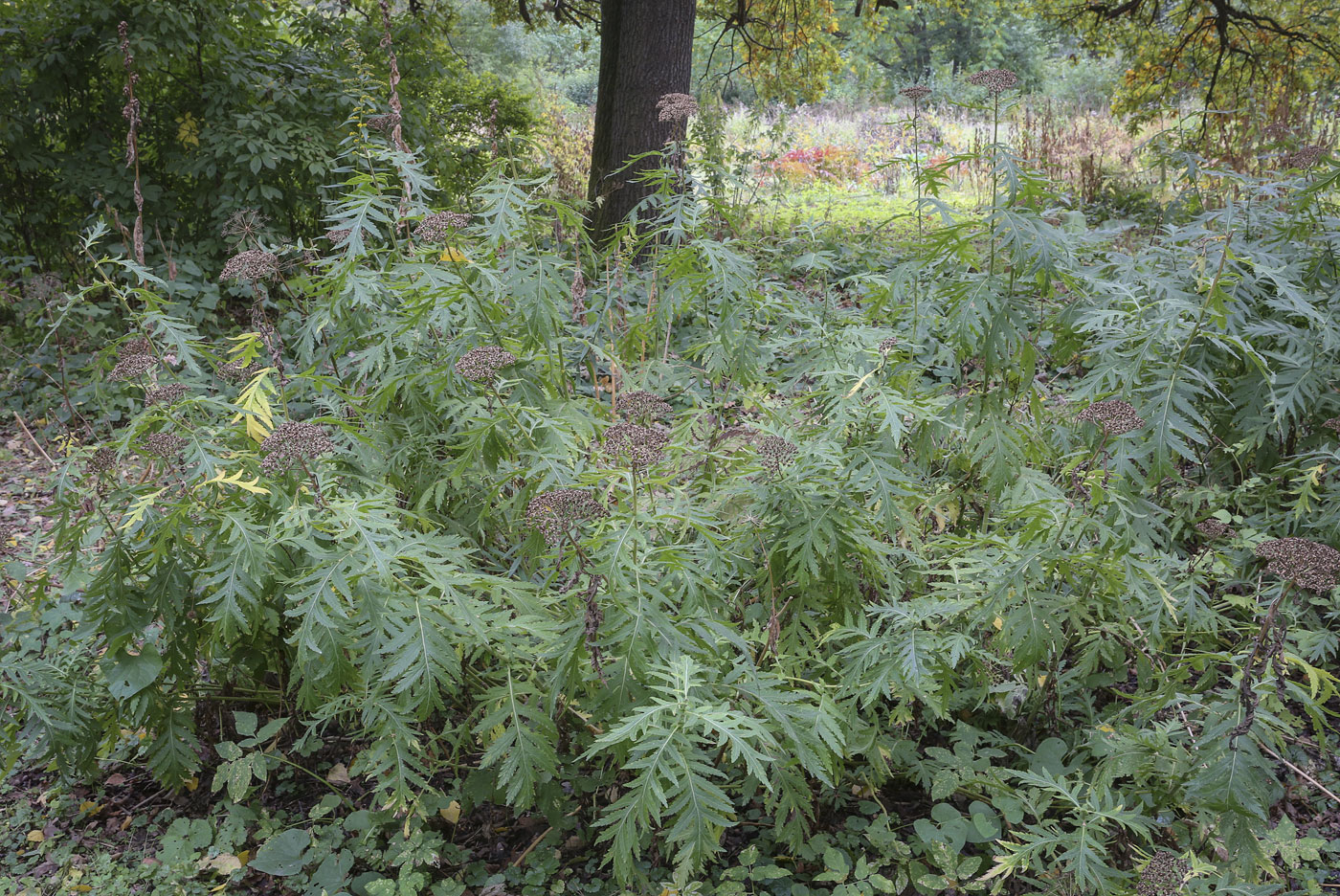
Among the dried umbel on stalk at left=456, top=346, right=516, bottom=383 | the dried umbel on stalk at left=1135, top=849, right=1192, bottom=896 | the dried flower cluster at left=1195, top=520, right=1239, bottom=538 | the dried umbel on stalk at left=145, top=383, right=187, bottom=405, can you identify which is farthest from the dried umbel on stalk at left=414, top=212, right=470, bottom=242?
the dried flower cluster at left=1195, top=520, right=1239, bottom=538

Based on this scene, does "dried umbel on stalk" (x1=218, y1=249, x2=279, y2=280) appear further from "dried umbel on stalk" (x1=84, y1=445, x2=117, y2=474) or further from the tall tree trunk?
the tall tree trunk

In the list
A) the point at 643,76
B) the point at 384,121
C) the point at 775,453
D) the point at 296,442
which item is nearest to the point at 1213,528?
the point at 775,453

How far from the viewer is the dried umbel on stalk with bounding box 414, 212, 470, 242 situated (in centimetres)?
249

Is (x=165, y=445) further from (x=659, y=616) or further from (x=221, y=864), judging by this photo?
(x=659, y=616)

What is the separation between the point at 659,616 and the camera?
1852mm

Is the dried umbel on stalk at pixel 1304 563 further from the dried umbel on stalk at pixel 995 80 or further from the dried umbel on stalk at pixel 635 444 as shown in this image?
the dried umbel on stalk at pixel 995 80

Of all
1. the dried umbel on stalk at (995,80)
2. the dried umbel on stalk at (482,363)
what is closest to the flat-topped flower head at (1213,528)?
the dried umbel on stalk at (995,80)

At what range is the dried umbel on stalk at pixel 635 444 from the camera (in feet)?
6.21

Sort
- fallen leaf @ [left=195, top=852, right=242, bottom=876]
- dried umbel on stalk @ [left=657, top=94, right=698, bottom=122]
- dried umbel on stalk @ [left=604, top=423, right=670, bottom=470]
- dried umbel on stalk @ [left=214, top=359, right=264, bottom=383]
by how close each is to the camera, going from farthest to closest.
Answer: dried umbel on stalk @ [left=657, top=94, right=698, bottom=122]
dried umbel on stalk @ [left=214, top=359, right=264, bottom=383]
fallen leaf @ [left=195, top=852, right=242, bottom=876]
dried umbel on stalk @ [left=604, top=423, right=670, bottom=470]

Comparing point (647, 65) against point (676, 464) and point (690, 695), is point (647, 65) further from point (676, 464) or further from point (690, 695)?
point (690, 695)

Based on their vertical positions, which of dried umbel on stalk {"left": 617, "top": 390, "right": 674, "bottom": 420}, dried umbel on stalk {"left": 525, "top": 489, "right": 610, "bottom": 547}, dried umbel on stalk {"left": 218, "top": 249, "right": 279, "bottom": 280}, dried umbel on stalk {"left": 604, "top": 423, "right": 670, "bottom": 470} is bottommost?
dried umbel on stalk {"left": 525, "top": 489, "right": 610, "bottom": 547}

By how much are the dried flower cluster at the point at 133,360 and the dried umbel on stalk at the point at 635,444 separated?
1280 mm

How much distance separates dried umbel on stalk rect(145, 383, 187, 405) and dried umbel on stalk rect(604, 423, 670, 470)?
1.14 meters

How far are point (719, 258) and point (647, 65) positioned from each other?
4338mm
